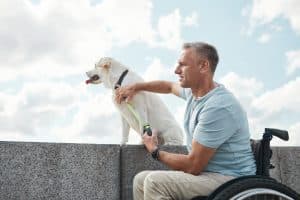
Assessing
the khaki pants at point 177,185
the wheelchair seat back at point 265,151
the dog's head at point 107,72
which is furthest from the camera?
the dog's head at point 107,72

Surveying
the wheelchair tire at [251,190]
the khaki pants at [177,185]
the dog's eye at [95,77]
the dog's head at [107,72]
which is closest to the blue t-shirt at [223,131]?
the khaki pants at [177,185]

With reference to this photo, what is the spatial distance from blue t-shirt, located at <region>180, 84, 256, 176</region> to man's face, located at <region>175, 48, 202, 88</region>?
11cm

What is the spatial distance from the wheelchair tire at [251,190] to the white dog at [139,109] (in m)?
2.77

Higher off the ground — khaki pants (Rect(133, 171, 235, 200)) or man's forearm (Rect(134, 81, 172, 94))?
man's forearm (Rect(134, 81, 172, 94))

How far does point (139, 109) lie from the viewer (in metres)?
5.27

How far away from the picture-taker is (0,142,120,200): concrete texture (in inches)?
162

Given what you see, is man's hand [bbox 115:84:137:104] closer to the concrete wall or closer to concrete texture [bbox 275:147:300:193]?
the concrete wall

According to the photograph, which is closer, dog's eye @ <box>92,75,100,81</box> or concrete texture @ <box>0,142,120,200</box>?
concrete texture @ <box>0,142,120,200</box>

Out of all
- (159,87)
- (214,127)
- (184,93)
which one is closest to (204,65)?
(214,127)

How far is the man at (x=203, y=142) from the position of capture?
261 centimetres

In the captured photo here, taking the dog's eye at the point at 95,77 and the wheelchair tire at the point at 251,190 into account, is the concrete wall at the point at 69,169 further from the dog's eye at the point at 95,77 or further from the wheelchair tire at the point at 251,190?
the wheelchair tire at the point at 251,190

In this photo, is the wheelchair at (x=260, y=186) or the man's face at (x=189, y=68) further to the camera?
the man's face at (x=189, y=68)

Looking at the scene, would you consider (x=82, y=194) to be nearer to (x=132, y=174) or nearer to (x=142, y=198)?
(x=132, y=174)

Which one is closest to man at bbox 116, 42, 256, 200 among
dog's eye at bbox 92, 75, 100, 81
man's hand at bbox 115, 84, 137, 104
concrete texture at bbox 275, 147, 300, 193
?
man's hand at bbox 115, 84, 137, 104
